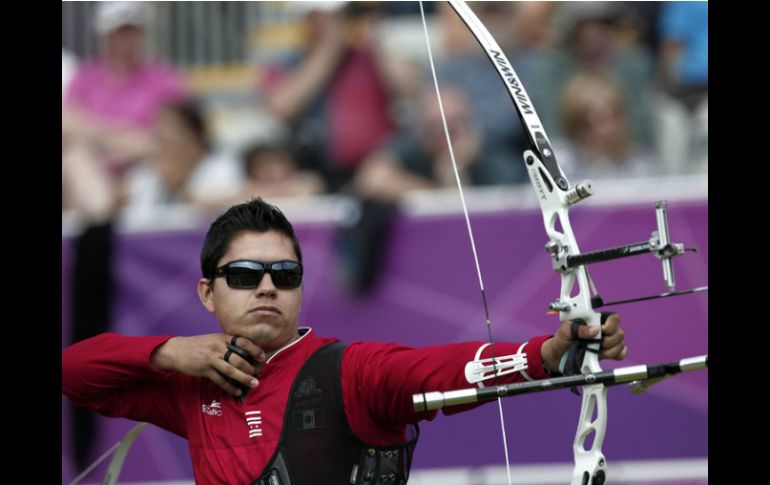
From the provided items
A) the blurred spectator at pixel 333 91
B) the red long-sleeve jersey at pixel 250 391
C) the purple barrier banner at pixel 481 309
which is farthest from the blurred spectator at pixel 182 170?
the red long-sleeve jersey at pixel 250 391

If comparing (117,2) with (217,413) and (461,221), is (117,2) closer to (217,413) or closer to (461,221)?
(461,221)

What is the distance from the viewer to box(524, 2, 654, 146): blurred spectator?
260 inches

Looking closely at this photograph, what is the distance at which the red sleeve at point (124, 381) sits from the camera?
3735mm

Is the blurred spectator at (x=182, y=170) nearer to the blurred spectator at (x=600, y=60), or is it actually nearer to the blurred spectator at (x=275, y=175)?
the blurred spectator at (x=275, y=175)

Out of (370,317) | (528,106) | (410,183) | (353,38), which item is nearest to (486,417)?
(370,317)

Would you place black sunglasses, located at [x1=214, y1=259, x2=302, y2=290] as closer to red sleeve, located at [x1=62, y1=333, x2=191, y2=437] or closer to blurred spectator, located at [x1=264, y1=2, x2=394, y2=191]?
red sleeve, located at [x1=62, y1=333, x2=191, y2=437]

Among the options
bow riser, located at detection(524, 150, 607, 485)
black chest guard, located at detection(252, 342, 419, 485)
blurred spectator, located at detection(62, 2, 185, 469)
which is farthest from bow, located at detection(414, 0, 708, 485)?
blurred spectator, located at detection(62, 2, 185, 469)

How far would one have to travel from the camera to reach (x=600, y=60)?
6.66 m

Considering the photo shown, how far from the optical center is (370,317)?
6.66 meters

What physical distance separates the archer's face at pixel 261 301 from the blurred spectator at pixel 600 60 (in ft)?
10.8

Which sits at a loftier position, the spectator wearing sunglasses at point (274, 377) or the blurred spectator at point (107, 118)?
the blurred spectator at point (107, 118)

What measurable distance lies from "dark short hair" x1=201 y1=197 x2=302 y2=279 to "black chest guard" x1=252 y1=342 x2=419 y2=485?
407mm

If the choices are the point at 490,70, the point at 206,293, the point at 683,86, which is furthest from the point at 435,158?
the point at 206,293

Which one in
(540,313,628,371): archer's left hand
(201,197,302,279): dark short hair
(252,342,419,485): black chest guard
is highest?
(201,197,302,279): dark short hair
